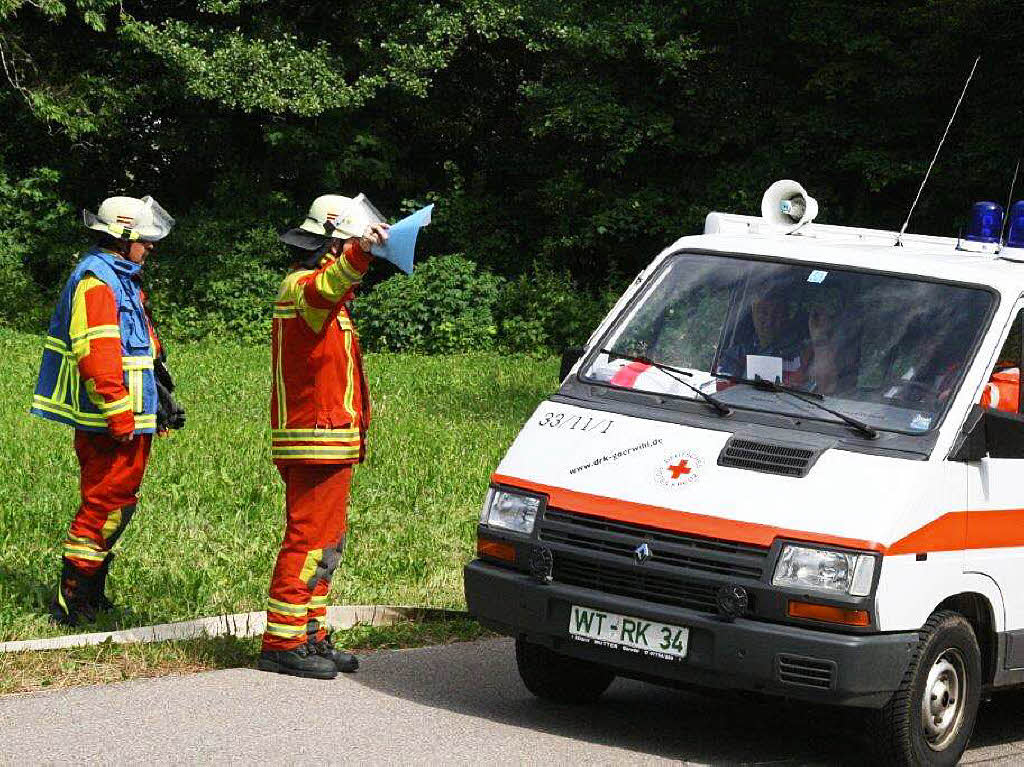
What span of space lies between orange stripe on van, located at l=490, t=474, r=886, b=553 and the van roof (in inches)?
58.1

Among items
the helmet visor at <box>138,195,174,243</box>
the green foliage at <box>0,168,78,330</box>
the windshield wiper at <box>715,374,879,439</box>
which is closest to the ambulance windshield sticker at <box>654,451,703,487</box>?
the windshield wiper at <box>715,374,879,439</box>

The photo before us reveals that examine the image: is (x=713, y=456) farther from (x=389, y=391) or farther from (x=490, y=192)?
(x=490, y=192)

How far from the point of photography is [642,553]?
19.9 ft

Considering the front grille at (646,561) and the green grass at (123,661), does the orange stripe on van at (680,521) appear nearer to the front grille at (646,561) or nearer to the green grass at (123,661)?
the front grille at (646,561)

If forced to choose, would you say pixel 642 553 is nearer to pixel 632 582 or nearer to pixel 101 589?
pixel 632 582

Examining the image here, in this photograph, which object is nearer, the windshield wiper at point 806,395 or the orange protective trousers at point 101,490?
the windshield wiper at point 806,395

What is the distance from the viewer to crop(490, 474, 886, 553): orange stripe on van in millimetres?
5812

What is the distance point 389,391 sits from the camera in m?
19.7

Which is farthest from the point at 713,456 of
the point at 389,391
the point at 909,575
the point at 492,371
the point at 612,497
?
the point at 492,371

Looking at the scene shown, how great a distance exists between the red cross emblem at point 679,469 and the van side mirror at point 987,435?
38.2 inches

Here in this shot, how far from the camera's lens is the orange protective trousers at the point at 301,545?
707cm

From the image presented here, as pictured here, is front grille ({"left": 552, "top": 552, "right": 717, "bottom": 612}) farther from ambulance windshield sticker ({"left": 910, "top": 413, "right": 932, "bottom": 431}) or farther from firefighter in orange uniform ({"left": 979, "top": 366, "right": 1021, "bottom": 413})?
firefighter in orange uniform ({"left": 979, "top": 366, "right": 1021, "bottom": 413})

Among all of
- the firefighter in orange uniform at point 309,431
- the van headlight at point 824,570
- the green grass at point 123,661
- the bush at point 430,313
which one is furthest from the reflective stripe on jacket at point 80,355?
the bush at point 430,313

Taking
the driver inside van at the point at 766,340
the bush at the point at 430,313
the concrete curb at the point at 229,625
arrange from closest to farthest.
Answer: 1. the driver inside van at the point at 766,340
2. the concrete curb at the point at 229,625
3. the bush at the point at 430,313
